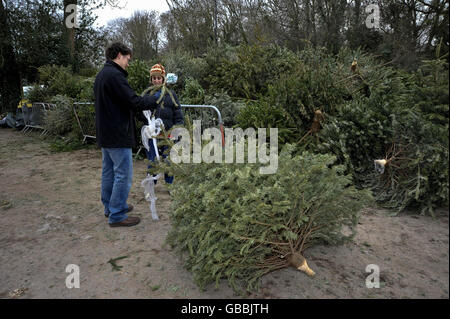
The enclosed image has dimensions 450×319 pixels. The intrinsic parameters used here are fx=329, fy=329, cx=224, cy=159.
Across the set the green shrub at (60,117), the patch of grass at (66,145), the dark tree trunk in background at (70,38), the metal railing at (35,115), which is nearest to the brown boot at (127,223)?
the patch of grass at (66,145)

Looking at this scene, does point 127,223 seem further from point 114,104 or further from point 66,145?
point 66,145

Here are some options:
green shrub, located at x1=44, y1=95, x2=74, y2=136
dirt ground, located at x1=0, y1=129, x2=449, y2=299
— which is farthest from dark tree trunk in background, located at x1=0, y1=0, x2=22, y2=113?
dirt ground, located at x1=0, y1=129, x2=449, y2=299

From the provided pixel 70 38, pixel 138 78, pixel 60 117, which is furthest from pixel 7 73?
pixel 138 78

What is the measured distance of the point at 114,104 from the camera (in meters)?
3.38

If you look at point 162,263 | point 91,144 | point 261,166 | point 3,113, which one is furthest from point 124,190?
point 3,113

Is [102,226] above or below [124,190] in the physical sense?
below

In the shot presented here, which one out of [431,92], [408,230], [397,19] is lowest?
[408,230]

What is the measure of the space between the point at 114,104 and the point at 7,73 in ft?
38.7

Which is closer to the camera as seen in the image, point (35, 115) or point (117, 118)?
point (117, 118)

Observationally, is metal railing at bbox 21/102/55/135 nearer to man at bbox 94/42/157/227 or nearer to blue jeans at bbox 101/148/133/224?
blue jeans at bbox 101/148/133/224

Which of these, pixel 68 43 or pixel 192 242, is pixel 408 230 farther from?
pixel 68 43
